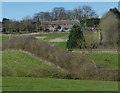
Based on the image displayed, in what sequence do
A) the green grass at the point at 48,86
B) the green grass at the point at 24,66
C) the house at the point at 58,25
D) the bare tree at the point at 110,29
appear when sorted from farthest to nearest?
the house at the point at 58,25
the bare tree at the point at 110,29
the green grass at the point at 24,66
the green grass at the point at 48,86

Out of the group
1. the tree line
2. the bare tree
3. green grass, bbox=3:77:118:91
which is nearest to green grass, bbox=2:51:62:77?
green grass, bbox=3:77:118:91

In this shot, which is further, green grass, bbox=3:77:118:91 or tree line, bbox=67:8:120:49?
tree line, bbox=67:8:120:49

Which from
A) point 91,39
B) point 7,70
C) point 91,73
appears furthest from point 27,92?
point 91,39

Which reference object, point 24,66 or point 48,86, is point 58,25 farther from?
point 48,86

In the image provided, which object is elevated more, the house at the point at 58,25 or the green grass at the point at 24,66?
the house at the point at 58,25

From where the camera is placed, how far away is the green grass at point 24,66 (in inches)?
764

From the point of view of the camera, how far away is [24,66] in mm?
22875

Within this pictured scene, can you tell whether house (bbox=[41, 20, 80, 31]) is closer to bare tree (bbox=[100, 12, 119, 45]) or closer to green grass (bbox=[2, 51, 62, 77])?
bare tree (bbox=[100, 12, 119, 45])

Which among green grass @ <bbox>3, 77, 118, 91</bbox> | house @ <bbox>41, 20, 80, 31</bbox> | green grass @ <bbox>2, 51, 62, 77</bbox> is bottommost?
green grass @ <bbox>2, 51, 62, 77</bbox>

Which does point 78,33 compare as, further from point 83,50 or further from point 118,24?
point 83,50

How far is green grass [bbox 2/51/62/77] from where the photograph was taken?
764 inches

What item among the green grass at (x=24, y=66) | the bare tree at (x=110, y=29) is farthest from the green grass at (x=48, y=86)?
the bare tree at (x=110, y=29)

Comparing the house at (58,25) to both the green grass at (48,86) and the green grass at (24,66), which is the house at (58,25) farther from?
the green grass at (48,86)

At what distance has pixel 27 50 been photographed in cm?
2950
